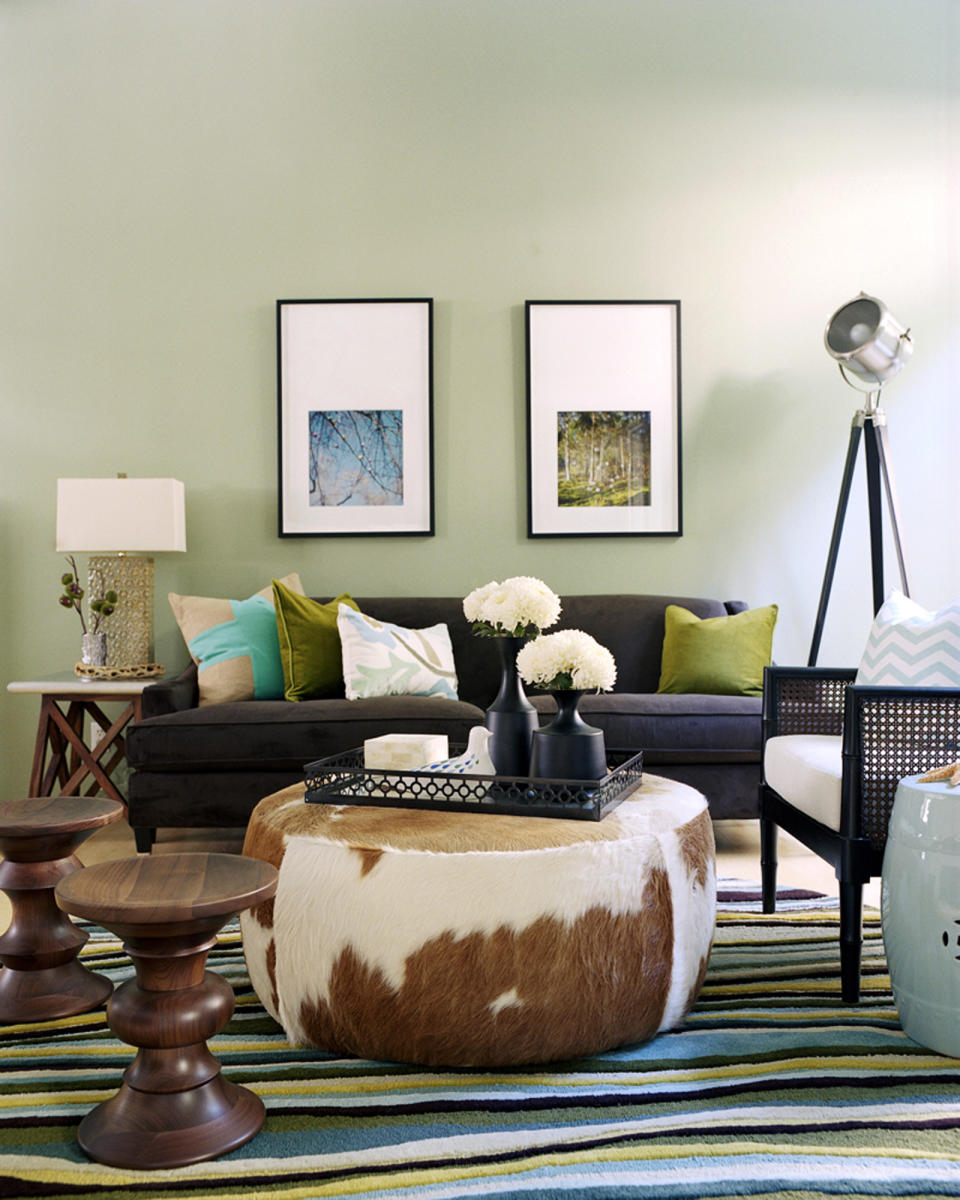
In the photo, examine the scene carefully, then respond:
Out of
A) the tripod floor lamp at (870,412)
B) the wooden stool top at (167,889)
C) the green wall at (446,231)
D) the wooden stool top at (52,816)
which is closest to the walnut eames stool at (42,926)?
the wooden stool top at (52,816)

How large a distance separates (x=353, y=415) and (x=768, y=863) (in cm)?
251

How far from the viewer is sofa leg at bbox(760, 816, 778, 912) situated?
255 centimetres

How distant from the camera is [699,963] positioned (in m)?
1.86

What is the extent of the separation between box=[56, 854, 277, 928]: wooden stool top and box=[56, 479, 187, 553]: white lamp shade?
85.8 inches

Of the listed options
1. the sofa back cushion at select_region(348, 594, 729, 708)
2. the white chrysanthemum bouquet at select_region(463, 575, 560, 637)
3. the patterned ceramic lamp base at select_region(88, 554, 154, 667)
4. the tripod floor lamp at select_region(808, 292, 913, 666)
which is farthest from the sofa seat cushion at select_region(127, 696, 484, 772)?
the tripod floor lamp at select_region(808, 292, 913, 666)

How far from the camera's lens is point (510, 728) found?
209 cm

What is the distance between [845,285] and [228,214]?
269 cm

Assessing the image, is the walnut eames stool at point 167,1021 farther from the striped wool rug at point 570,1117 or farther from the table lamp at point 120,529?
the table lamp at point 120,529

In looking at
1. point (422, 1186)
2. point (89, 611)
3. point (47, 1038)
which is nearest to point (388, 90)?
point (89, 611)

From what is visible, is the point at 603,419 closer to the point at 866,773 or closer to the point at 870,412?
the point at 870,412

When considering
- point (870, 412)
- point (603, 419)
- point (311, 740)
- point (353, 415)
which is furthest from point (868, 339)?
point (311, 740)

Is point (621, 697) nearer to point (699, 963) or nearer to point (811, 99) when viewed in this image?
point (699, 963)

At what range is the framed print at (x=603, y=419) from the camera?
4.12m

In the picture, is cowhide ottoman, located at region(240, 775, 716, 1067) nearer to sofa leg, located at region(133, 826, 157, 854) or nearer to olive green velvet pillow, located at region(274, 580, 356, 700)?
sofa leg, located at region(133, 826, 157, 854)
